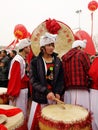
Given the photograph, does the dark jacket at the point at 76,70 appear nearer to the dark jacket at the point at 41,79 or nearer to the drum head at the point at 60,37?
the dark jacket at the point at 41,79

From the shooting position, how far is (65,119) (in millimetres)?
2182

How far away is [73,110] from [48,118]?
30cm

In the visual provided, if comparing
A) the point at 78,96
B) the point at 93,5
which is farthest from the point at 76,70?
the point at 93,5

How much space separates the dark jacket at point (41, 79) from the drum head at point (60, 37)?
1.09m

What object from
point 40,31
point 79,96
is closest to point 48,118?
point 79,96

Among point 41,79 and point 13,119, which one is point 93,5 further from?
point 13,119

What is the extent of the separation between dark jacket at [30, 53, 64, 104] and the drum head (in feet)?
3.57

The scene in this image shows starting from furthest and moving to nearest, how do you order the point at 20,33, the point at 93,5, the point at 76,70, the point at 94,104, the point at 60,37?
the point at 93,5 → the point at 20,33 → the point at 60,37 → the point at 94,104 → the point at 76,70

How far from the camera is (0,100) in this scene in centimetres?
332

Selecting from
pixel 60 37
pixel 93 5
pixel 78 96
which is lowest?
pixel 78 96

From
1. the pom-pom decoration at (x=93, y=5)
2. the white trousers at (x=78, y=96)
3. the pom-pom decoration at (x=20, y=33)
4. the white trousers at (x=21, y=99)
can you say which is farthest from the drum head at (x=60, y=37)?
the pom-pom decoration at (x=93, y=5)

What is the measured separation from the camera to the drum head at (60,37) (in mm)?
3848

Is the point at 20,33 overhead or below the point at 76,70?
overhead

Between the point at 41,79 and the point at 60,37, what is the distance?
4.81ft
